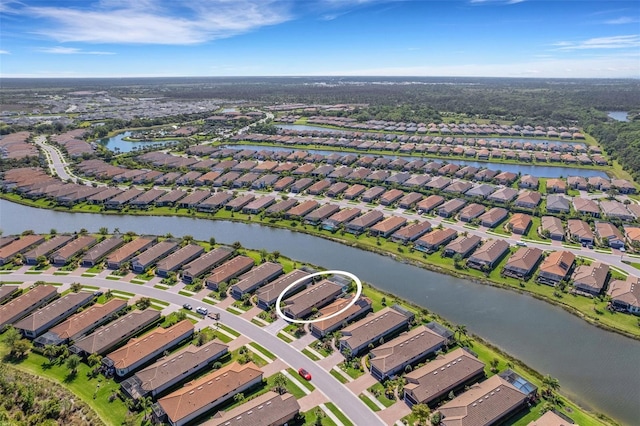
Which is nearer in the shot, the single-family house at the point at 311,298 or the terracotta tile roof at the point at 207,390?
the terracotta tile roof at the point at 207,390

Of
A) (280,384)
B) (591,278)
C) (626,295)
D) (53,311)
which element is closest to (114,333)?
(53,311)

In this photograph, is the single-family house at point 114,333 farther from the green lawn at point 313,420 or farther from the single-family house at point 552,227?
the single-family house at point 552,227

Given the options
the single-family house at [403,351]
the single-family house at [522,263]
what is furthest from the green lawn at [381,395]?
the single-family house at [522,263]

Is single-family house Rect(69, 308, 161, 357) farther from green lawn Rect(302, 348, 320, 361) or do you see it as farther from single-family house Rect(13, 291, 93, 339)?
green lawn Rect(302, 348, 320, 361)

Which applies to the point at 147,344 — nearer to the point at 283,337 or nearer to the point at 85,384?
the point at 85,384

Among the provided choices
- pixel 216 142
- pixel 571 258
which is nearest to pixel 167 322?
pixel 571 258

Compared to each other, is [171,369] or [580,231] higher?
[580,231]

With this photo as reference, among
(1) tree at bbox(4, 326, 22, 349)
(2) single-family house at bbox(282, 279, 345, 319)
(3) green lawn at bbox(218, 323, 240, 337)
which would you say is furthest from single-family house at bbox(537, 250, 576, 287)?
(1) tree at bbox(4, 326, 22, 349)
